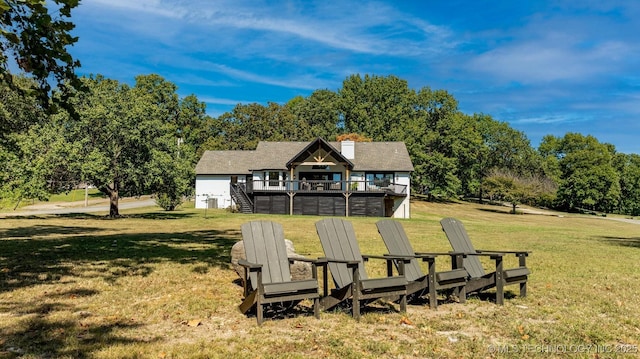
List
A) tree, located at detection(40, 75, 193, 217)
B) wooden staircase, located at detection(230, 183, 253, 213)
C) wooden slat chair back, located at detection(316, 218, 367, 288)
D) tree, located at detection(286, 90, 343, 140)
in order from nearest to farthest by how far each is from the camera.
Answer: wooden slat chair back, located at detection(316, 218, 367, 288) < tree, located at detection(40, 75, 193, 217) < wooden staircase, located at detection(230, 183, 253, 213) < tree, located at detection(286, 90, 343, 140)

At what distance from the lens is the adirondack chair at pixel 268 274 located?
5.41 m

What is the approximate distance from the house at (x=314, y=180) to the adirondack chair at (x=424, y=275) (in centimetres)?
2589

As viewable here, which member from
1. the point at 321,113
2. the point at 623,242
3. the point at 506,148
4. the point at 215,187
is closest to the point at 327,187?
the point at 215,187

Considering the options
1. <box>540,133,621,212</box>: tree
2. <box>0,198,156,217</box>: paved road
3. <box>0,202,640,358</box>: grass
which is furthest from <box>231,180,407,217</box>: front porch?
<box>540,133,621,212</box>: tree

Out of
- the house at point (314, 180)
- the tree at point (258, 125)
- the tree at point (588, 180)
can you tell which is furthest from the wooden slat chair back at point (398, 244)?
the tree at point (588, 180)

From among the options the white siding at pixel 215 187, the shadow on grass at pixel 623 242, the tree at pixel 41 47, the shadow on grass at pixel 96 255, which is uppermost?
the tree at pixel 41 47

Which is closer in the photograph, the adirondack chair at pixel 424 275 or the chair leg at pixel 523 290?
the adirondack chair at pixel 424 275

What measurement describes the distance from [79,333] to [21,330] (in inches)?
26.9

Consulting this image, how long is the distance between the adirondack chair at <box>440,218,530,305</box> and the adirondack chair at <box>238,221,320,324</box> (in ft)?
8.83

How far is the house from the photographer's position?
3569 cm

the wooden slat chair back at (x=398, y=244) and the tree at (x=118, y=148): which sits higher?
the tree at (x=118, y=148)

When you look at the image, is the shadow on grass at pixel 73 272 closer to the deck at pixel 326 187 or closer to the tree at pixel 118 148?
the tree at pixel 118 148

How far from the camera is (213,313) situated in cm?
599

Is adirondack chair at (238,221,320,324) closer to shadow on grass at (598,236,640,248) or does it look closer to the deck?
shadow on grass at (598,236,640,248)
